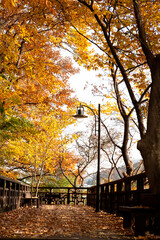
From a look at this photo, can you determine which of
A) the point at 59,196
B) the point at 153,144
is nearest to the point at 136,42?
the point at 153,144

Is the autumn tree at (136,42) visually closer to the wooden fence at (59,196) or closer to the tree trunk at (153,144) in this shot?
the tree trunk at (153,144)

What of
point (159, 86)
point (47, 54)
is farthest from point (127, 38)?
point (47, 54)

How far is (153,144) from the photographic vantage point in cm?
446

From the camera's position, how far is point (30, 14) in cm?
951

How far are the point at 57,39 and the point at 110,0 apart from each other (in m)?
5.97

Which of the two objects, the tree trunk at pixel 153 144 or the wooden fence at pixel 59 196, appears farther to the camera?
the wooden fence at pixel 59 196

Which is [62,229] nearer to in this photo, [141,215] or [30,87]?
[141,215]

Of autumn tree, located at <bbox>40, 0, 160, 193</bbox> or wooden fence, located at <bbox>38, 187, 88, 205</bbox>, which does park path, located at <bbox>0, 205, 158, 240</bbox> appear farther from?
wooden fence, located at <bbox>38, 187, 88, 205</bbox>

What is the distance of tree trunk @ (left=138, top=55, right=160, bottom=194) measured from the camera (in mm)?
4352

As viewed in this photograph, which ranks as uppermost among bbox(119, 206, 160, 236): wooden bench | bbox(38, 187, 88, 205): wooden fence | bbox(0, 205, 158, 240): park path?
bbox(119, 206, 160, 236): wooden bench

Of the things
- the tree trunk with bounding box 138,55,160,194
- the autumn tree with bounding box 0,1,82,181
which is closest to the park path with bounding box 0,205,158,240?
the tree trunk with bounding box 138,55,160,194

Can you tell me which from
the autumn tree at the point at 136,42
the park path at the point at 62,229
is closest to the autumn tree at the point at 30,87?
the autumn tree at the point at 136,42

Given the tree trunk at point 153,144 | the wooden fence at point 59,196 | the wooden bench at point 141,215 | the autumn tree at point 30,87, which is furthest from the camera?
the wooden fence at point 59,196

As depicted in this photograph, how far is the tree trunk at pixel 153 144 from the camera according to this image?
435cm
